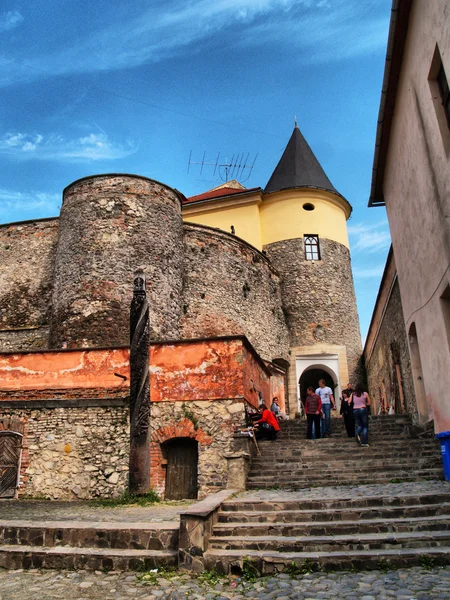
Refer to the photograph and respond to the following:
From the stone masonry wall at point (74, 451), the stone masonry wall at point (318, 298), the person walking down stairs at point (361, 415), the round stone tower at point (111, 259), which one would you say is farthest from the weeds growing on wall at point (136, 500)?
the stone masonry wall at point (318, 298)

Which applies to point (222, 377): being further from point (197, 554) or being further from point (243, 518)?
point (197, 554)

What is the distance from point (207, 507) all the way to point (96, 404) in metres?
5.94

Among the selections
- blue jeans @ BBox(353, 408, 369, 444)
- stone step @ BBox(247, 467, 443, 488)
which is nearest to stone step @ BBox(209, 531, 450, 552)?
stone step @ BBox(247, 467, 443, 488)

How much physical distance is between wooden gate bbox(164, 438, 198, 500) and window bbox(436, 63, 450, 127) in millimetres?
7769

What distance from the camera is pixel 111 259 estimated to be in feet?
54.0

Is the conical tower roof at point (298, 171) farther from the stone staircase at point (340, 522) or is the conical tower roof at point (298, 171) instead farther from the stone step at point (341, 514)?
the stone step at point (341, 514)

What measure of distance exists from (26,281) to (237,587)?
1659 cm

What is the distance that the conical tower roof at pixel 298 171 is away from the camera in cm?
2623

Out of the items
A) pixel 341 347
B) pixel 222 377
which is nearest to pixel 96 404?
pixel 222 377

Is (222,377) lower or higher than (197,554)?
higher

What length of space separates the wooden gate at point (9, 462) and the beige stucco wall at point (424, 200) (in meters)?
8.63

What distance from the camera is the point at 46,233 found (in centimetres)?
1928

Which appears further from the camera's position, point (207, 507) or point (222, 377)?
point (222, 377)

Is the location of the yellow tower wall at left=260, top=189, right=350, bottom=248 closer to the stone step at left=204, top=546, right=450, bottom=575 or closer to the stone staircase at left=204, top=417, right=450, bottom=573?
the stone staircase at left=204, top=417, right=450, bottom=573
